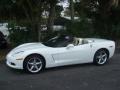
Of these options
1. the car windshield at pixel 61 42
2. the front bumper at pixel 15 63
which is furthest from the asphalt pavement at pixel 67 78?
the car windshield at pixel 61 42

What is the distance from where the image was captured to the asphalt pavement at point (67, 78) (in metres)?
7.06

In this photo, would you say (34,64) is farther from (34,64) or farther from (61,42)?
(61,42)

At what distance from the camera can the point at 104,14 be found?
15.6 metres

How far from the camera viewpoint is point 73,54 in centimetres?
916

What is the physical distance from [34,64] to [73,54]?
53.7 inches

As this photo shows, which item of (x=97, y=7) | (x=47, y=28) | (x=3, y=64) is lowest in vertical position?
(x=3, y=64)

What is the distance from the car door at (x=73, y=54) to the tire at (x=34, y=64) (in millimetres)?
489

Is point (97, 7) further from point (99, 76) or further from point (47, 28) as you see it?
point (99, 76)

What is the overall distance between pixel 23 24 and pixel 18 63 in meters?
5.92

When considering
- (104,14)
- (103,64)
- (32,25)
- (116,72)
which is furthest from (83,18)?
(116,72)

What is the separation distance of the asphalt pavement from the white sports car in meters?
0.25

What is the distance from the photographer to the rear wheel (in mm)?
9672

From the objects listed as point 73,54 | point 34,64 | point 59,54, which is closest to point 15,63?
point 34,64

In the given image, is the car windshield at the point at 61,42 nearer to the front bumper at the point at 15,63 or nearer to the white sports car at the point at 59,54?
the white sports car at the point at 59,54
